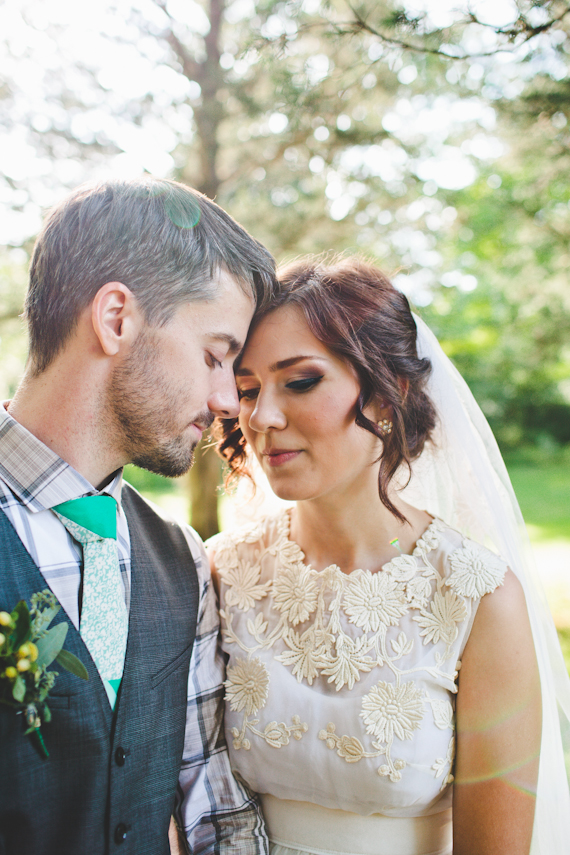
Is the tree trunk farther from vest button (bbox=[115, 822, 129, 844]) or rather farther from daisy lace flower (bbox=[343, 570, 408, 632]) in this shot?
vest button (bbox=[115, 822, 129, 844])

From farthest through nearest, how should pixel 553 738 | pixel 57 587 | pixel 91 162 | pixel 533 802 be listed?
pixel 91 162
pixel 553 738
pixel 533 802
pixel 57 587

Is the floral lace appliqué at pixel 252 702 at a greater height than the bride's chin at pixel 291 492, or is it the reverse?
the bride's chin at pixel 291 492

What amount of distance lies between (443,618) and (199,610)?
2.90 ft

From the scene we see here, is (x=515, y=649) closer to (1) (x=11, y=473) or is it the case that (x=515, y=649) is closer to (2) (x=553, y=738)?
(2) (x=553, y=738)

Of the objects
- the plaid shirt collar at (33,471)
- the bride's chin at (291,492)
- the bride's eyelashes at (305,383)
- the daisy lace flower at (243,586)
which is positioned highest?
the bride's eyelashes at (305,383)

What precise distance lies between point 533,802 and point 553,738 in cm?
26

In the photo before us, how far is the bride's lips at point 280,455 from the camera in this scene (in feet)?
7.18

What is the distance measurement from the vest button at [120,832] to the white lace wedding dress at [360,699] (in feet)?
1.70

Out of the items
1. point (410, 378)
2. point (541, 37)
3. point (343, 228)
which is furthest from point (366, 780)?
point (343, 228)

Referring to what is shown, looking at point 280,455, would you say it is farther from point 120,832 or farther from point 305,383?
point 120,832

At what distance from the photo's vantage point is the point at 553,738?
6.73 ft

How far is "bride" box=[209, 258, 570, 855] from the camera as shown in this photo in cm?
190

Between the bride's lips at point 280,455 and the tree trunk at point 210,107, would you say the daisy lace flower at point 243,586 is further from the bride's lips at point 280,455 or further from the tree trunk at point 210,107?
the tree trunk at point 210,107

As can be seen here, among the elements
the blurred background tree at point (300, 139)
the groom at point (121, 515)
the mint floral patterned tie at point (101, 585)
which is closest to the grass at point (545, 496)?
the blurred background tree at point (300, 139)
